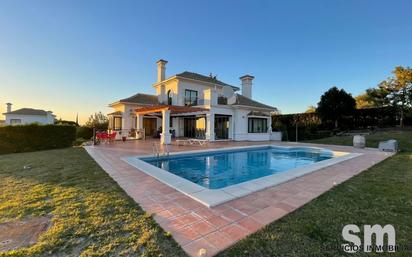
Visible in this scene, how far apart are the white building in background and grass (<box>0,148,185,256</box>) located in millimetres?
32275

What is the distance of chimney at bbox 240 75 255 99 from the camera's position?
89.0 ft

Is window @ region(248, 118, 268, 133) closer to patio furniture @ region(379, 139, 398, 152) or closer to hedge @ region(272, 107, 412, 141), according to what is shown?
hedge @ region(272, 107, 412, 141)

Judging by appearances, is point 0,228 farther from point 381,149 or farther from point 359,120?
point 359,120

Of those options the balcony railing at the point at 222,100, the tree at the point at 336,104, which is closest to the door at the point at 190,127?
the balcony railing at the point at 222,100

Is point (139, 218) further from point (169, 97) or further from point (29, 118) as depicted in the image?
point (29, 118)

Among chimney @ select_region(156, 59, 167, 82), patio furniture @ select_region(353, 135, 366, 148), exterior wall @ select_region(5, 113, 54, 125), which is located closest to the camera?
patio furniture @ select_region(353, 135, 366, 148)

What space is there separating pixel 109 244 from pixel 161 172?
4.23 meters

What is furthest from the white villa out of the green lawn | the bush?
the green lawn

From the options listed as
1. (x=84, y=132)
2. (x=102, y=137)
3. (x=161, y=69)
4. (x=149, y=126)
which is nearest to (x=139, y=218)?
(x=102, y=137)

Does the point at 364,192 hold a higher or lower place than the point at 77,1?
lower

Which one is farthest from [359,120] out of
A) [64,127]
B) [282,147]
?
[64,127]

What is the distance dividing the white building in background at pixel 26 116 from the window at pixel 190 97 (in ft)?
81.3

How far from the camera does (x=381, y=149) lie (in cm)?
1365

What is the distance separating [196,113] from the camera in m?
21.2
